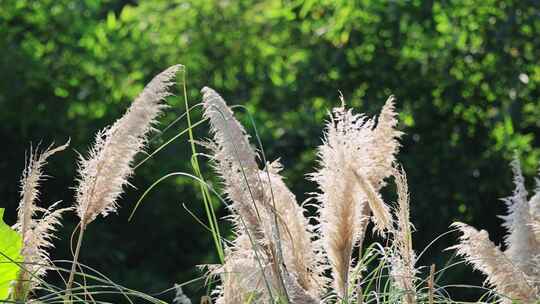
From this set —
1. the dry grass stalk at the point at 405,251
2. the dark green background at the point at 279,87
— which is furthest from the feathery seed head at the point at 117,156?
the dark green background at the point at 279,87

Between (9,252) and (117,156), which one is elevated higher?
(117,156)

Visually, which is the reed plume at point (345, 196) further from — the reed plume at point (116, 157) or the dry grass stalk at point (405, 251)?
the reed plume at point (116, 157)

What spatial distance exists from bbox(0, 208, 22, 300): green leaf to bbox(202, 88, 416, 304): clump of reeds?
0.41 meters

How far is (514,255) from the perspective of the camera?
7.50 feet

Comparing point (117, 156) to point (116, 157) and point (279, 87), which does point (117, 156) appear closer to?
point (116, 157)

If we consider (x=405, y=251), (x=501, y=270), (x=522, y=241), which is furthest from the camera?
(x=522, y=241)

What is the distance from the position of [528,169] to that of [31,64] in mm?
2898

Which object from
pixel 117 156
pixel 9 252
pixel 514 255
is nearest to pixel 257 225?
pixel 117 156

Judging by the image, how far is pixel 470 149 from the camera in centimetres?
612

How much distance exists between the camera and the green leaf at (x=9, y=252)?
2.09 metres

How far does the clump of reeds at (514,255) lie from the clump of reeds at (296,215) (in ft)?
0.55

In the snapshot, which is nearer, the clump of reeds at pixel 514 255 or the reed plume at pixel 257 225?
the reed plume at pixel 257 225

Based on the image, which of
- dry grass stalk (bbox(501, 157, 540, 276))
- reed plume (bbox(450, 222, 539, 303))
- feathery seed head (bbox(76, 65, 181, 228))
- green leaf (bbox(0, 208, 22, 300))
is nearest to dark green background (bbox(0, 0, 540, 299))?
dry grass stalk (bbox(501, 157, 540, 276))

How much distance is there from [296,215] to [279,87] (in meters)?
4.39
